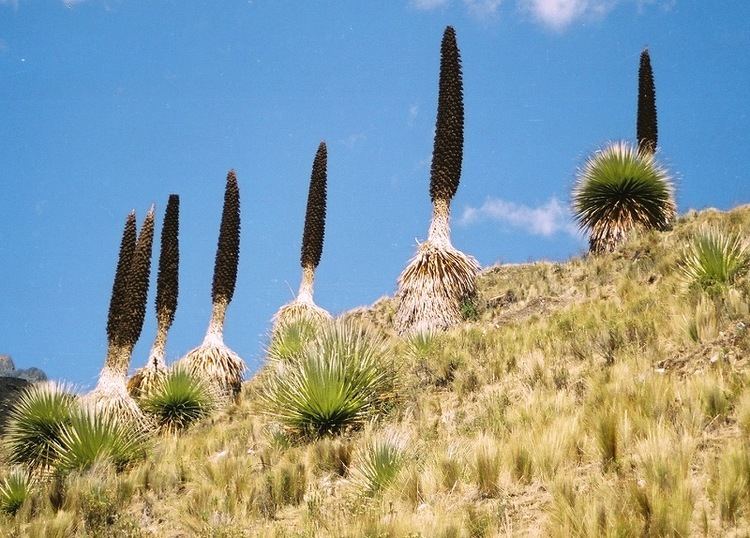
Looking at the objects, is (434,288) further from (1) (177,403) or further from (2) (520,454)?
(2) (520,454)

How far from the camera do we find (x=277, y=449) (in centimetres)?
951

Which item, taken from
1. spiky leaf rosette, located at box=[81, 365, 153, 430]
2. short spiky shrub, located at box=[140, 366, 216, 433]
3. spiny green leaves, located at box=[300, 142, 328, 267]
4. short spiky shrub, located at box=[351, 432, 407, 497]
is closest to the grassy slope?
short spiky shrub, located at box=[351, 432, 407, 497]

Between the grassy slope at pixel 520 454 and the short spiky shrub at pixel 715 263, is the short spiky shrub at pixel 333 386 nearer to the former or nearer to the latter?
the grassy slope at pixel 520 454

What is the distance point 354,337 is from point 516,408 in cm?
359

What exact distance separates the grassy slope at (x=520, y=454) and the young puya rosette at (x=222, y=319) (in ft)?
11.7

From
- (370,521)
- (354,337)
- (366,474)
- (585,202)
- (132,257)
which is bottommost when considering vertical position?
(370,521)

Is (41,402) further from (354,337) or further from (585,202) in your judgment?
(585,202)

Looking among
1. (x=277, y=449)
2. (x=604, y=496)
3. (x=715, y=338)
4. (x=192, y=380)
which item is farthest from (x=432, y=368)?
(x=604, y=496)

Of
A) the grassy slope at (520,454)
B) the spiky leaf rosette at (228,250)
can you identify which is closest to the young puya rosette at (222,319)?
the spiky leaf rosette at (228,250)

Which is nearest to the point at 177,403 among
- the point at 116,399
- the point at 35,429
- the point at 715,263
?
the point at 116,399

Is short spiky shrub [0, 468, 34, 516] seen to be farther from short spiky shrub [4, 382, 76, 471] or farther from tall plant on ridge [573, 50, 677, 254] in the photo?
tall plant on ridge [573, 50, 677, 254]

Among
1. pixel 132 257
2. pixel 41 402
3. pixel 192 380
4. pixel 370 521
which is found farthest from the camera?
pixel 132 257

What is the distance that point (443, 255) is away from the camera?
17266mm

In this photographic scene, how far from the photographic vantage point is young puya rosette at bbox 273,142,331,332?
67.1ft
